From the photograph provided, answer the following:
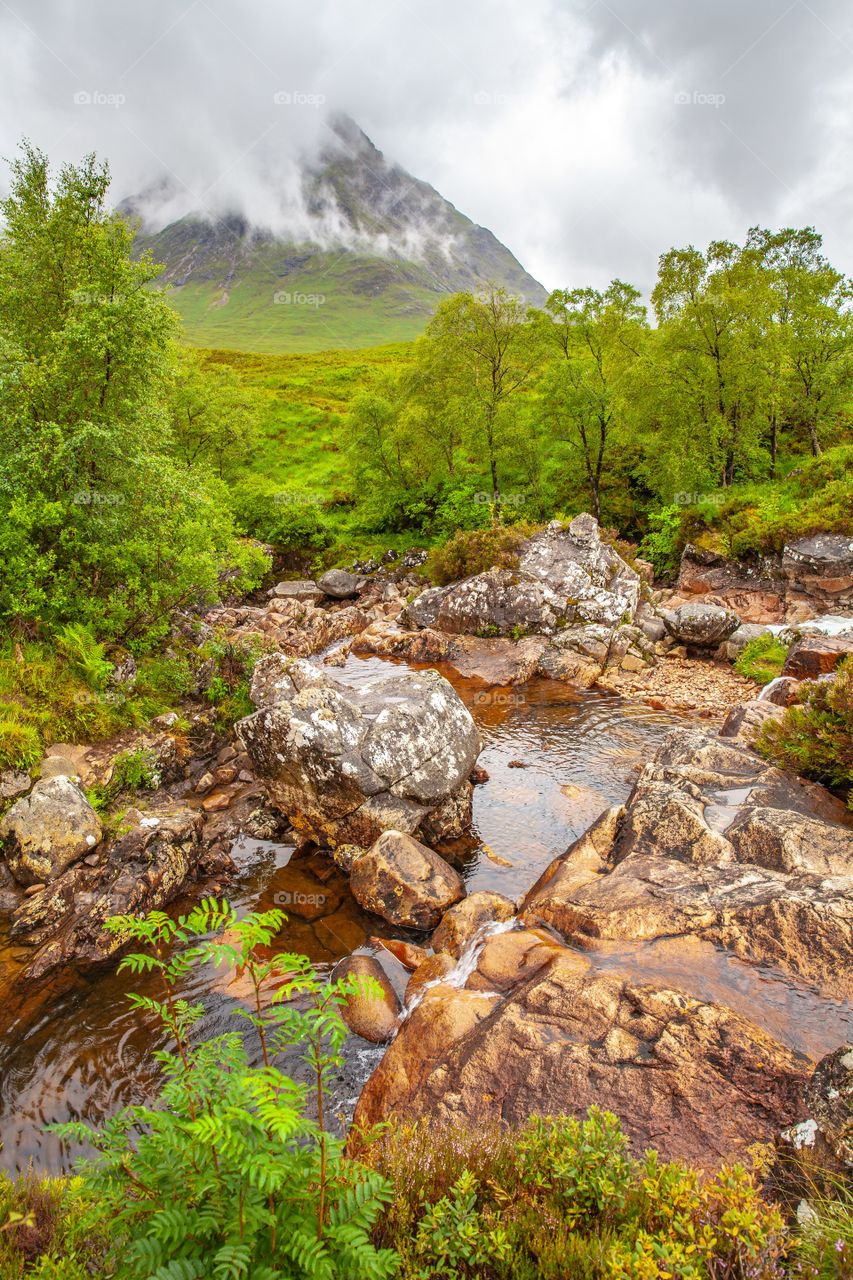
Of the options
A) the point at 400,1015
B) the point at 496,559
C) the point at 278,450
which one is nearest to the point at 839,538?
the point at 496,559

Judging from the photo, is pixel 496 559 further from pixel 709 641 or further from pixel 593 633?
pixel 709 641

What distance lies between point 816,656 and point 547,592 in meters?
12.9

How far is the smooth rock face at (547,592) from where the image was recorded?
27531 millimetres

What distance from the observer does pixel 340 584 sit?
132 ft

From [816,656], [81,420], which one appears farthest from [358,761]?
[816,656]

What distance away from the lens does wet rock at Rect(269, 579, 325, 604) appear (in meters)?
40.4

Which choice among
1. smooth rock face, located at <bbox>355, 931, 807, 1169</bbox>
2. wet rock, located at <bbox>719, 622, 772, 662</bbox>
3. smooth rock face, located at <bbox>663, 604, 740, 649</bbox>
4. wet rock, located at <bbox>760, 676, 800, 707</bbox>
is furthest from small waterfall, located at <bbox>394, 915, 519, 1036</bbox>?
smooth rock face, located at <bbox>663, 604, 740, 649</bbox>

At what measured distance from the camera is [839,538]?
1049 inches

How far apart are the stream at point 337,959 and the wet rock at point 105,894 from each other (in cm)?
39

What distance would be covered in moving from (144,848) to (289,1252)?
10047 mm

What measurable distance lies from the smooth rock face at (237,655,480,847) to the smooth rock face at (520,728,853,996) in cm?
372

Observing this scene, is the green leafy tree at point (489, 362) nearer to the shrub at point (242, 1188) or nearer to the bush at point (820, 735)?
the bush at point (820, 735)

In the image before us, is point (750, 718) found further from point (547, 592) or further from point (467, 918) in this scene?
point (547, 592)

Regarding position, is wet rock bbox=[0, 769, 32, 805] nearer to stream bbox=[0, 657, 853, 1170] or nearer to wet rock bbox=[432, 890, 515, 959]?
stream bbox=[0, 657, 853, 1170]
